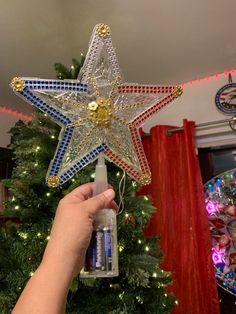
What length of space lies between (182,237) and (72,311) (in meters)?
0.86

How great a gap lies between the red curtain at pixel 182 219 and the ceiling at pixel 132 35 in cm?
39

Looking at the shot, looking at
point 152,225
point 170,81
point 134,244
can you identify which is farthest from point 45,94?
point 170,81

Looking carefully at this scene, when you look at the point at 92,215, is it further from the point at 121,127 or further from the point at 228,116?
the point at 228,116

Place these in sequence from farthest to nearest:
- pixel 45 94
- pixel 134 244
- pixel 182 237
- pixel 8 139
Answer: pixel 8 139 → pixel 182 237 → pixel 134 244 → pixel 45 94

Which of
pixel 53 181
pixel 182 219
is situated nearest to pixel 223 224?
pixel 182 219

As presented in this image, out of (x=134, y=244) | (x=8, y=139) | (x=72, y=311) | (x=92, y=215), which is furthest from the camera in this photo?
(x=8, y=139)

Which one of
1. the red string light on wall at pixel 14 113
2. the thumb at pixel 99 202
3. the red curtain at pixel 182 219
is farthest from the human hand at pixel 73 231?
the red string light on wall at pixel 14 113

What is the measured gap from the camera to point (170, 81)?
6.19 feet

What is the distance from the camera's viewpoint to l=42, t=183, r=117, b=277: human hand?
485 mm

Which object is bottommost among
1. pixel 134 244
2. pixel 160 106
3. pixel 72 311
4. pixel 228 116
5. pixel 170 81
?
pixel 72 311

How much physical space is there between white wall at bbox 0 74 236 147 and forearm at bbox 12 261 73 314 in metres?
1.44

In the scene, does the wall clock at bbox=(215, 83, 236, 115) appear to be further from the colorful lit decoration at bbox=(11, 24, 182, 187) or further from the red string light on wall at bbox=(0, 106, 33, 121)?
the red string light on wall at bbox=(0, 106, 33, 121)

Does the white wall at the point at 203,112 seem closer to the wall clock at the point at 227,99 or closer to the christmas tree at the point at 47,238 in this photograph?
the wall clock at the point at 227,99

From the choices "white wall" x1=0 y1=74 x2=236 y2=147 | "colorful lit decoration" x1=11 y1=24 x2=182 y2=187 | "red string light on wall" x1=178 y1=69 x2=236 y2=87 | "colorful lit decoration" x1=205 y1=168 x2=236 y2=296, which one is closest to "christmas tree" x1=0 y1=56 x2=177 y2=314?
"colorful lit decoration" x1=11 y1=24 x2=182 y2=187
